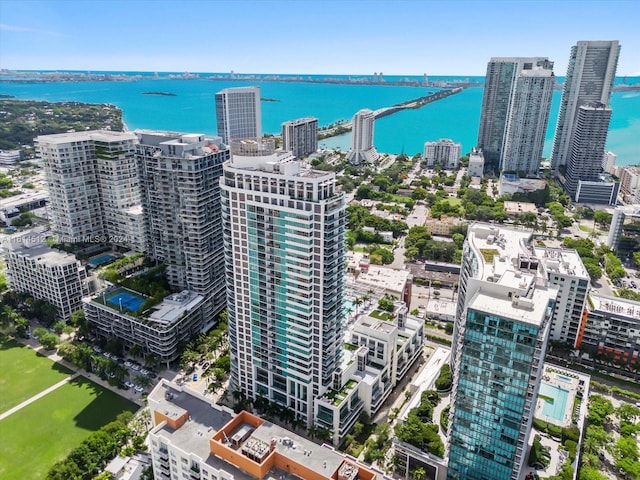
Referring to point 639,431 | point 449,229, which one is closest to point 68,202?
point 449,229

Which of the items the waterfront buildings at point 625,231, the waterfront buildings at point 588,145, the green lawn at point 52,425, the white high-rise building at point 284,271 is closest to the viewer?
the white high-rise building at point 284,271

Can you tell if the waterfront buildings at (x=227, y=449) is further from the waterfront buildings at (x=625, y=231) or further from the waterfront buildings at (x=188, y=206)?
the waterfront buildings at (x=625, y=231)

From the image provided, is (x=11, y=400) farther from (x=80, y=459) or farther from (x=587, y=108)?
(x=587, y=108)

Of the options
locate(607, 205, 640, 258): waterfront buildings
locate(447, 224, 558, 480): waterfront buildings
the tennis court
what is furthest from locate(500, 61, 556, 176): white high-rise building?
the tennis court

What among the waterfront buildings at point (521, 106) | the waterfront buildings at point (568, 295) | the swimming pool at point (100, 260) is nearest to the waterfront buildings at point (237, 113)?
the swimming pool at point (100, 260)

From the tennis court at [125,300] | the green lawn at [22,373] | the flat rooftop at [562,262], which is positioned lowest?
the green lawn at [22,373]

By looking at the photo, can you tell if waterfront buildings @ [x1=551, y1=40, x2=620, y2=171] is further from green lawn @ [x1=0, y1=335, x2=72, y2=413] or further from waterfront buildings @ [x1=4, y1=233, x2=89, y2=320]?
green lawn @ [x1=0, y1=335, x2=72, y2=413]
